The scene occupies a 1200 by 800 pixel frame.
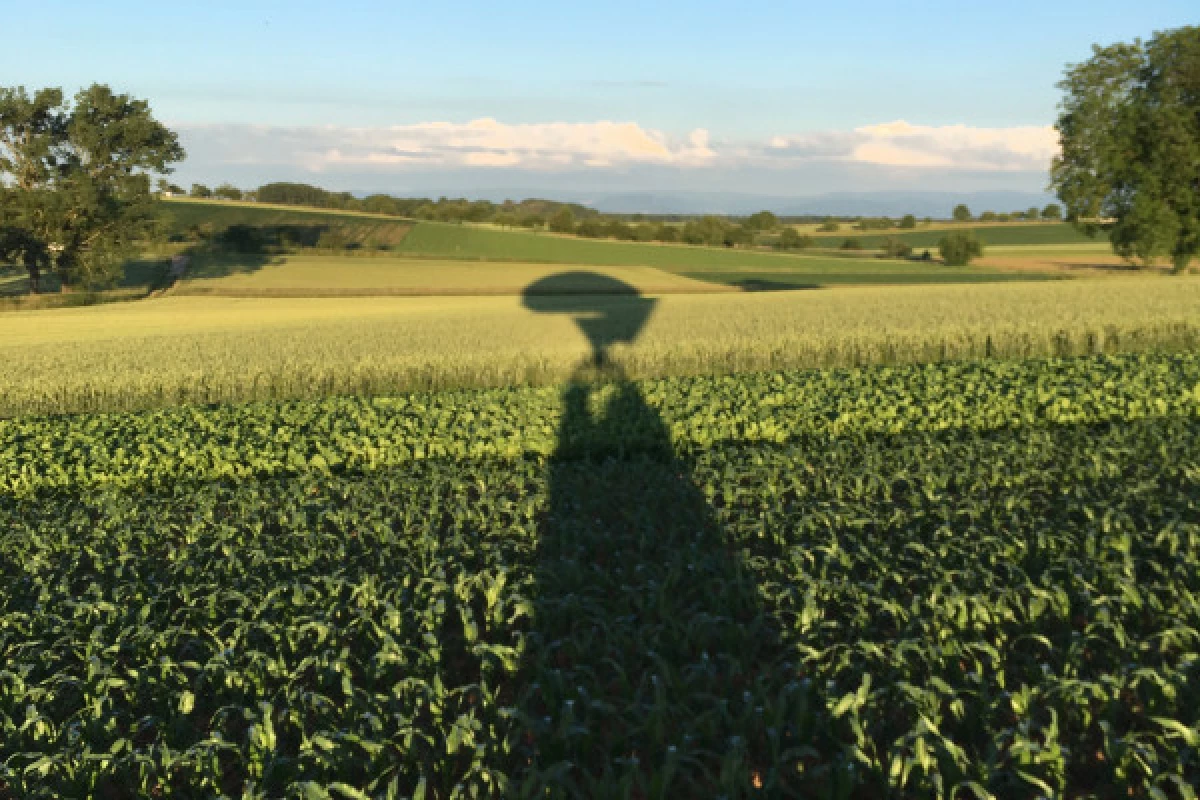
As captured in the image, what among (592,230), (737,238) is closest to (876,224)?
(737,238)

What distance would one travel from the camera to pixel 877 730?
15.0ft

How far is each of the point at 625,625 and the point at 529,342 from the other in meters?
21.0

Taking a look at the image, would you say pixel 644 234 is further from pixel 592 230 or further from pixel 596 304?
pixel 596 304

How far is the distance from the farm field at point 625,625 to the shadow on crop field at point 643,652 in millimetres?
33

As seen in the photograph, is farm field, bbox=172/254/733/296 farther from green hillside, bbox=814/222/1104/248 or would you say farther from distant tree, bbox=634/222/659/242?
green hillside, bbox=814/222/1104/248

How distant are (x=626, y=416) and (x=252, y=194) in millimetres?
147978

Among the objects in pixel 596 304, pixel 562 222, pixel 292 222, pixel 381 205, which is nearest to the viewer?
pixel 596 304

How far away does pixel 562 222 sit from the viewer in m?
114

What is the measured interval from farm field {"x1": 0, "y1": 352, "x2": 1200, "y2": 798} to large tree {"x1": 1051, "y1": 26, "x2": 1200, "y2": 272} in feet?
135

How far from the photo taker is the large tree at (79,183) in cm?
4684

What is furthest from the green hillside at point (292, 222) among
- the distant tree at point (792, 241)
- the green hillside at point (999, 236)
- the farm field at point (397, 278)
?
the green hillside at point (999, 236)

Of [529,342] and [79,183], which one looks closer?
[529,342]

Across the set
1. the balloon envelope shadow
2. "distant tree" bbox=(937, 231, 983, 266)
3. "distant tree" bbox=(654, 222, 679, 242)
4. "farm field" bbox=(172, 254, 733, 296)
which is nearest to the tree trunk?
"farm field" bbox=(172, 254, 733, 296)

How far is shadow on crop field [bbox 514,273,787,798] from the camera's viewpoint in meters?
4.42
